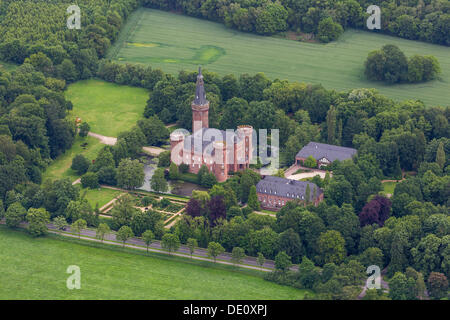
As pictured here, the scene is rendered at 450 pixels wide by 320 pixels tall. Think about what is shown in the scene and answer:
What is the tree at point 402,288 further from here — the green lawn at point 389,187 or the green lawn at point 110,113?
the green lawn at point 110,113

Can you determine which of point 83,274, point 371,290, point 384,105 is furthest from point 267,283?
point 384,105

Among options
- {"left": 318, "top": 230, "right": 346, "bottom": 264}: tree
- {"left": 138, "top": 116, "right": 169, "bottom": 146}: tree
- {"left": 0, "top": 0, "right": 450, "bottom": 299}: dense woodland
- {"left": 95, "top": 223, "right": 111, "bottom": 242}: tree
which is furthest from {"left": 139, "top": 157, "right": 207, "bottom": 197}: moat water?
{"left": 318, "top": 230, "right": 346, "bottom": 264}: tree

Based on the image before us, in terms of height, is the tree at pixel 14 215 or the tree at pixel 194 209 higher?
the tree at pixel 194 209

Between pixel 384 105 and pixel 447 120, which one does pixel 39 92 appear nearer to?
pixel 384 105

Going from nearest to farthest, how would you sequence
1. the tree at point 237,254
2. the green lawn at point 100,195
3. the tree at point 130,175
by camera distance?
the tree at point 237,254 → the green lawn at point 100,195 → the tree at point 130,175

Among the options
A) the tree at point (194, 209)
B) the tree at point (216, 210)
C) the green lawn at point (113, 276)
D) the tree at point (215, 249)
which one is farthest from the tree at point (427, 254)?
the tree at point (194, 209)

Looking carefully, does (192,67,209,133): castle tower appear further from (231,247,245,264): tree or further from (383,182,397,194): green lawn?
(231,247,245,264): tree

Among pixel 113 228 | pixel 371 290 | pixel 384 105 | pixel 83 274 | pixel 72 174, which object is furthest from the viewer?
pixel 384 105
